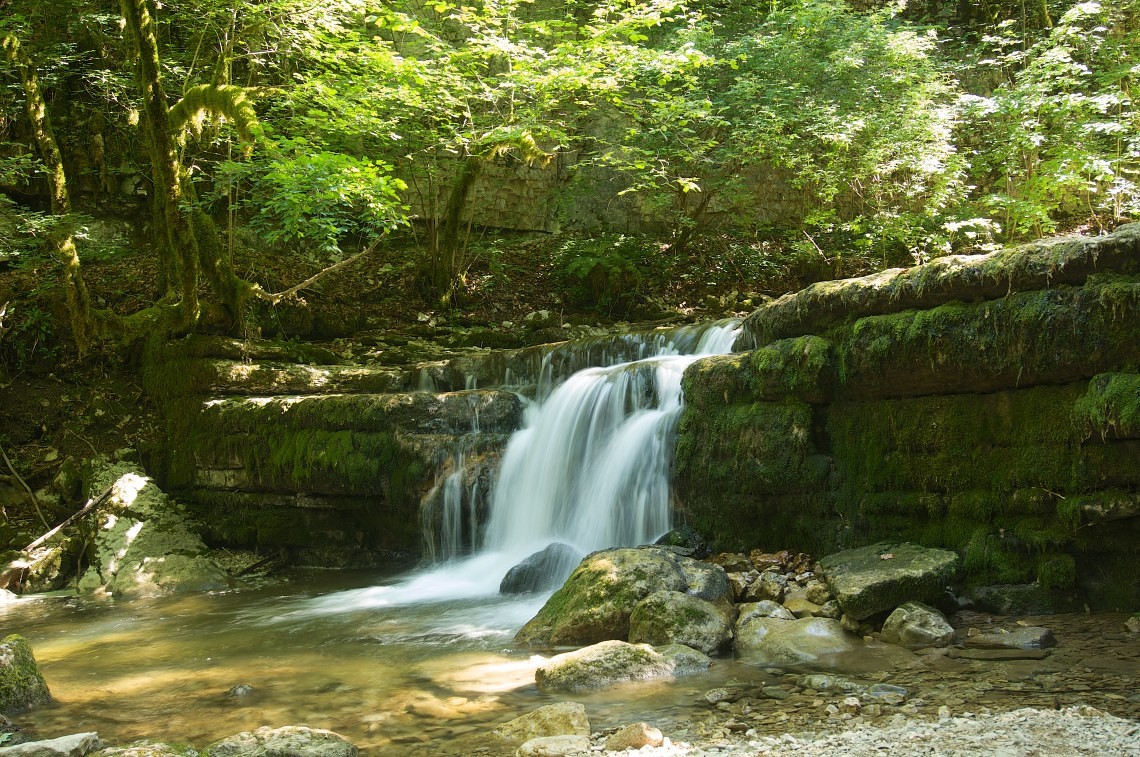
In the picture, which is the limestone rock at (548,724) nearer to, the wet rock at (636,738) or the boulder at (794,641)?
the wet rock at (636,738)

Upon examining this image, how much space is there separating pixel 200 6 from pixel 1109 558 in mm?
12021

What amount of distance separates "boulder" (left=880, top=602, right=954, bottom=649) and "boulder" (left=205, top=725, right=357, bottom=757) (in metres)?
3.25

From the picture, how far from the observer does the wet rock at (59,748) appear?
332cm

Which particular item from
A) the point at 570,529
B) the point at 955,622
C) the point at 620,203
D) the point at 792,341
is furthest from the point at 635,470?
the point at 620,203

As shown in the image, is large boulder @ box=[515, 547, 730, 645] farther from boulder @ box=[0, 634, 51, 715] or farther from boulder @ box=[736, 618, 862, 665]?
boulder @ box=[0, 634, 51, 715]

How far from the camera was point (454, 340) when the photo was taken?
502 inches

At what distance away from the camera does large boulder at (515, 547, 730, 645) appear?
17.3 feet

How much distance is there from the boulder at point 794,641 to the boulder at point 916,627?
222 mm

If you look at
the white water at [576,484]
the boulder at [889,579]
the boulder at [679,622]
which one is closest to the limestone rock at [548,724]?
the boulder at [679,622]

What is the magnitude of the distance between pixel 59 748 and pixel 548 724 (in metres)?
2.23

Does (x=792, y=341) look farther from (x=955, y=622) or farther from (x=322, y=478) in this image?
(x=322, y=478)

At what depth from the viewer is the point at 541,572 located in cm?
693

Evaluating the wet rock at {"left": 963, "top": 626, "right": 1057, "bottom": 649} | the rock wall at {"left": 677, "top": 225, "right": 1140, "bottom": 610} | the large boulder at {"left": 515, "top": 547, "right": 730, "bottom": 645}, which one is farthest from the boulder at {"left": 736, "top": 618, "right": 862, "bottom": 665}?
the rock wall at {"left": 677, "top": 225, "right": 1140, "bottom": 610}

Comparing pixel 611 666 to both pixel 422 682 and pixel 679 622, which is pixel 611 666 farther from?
pixel 422 682
